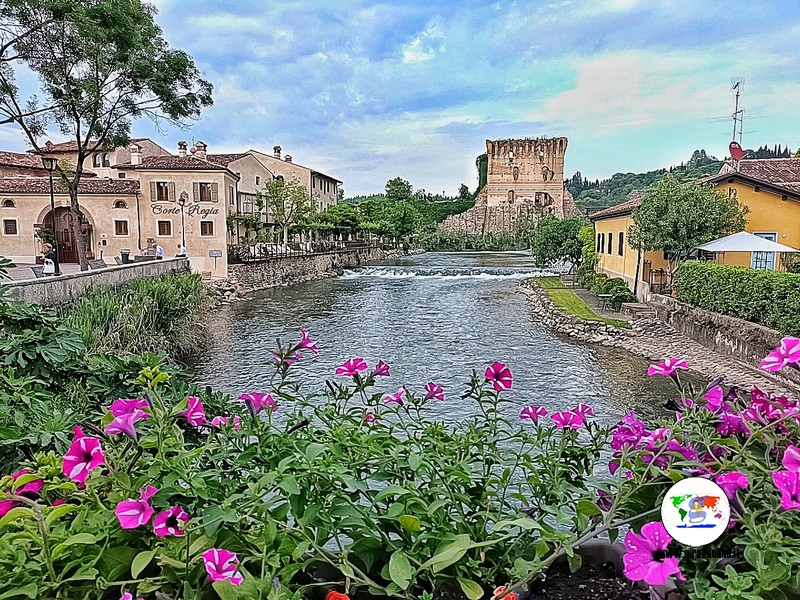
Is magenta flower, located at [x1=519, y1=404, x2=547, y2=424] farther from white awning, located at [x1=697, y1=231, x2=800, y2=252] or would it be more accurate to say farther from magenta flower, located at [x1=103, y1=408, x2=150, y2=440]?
white awning, located at [x1=697, y1=231, x2=800, y2=252]

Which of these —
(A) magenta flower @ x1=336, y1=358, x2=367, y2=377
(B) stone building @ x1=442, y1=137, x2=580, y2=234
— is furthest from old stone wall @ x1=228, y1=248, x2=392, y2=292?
(B) stone building @ x1=442, y1=137, x2=580, y2=234

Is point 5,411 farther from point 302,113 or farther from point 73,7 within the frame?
point 302,113

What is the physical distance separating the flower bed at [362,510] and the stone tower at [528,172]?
252 ft

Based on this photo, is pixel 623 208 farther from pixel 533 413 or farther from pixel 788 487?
pixel 788 487

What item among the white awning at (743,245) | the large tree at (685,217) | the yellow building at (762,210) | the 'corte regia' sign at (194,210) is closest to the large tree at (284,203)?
the 'corte regia' sign at (194,210)

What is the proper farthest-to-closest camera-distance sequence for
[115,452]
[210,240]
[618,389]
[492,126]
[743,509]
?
[492,126], [210,240], [618,389], [115,452], [743,509]

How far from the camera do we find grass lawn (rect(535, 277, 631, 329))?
49.8ft

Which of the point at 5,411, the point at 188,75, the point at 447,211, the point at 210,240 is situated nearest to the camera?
the point at 5,411

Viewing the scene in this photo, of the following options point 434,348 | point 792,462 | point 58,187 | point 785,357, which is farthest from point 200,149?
point 792,462

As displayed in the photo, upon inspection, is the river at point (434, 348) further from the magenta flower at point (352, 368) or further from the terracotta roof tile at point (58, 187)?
the terracotta roof tile at point (58, 187)

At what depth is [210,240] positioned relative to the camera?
86.9ft

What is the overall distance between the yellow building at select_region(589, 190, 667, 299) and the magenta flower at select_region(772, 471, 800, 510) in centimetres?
Result: 1759

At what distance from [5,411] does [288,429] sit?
1191 mm

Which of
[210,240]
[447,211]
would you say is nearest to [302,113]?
[210,240]
